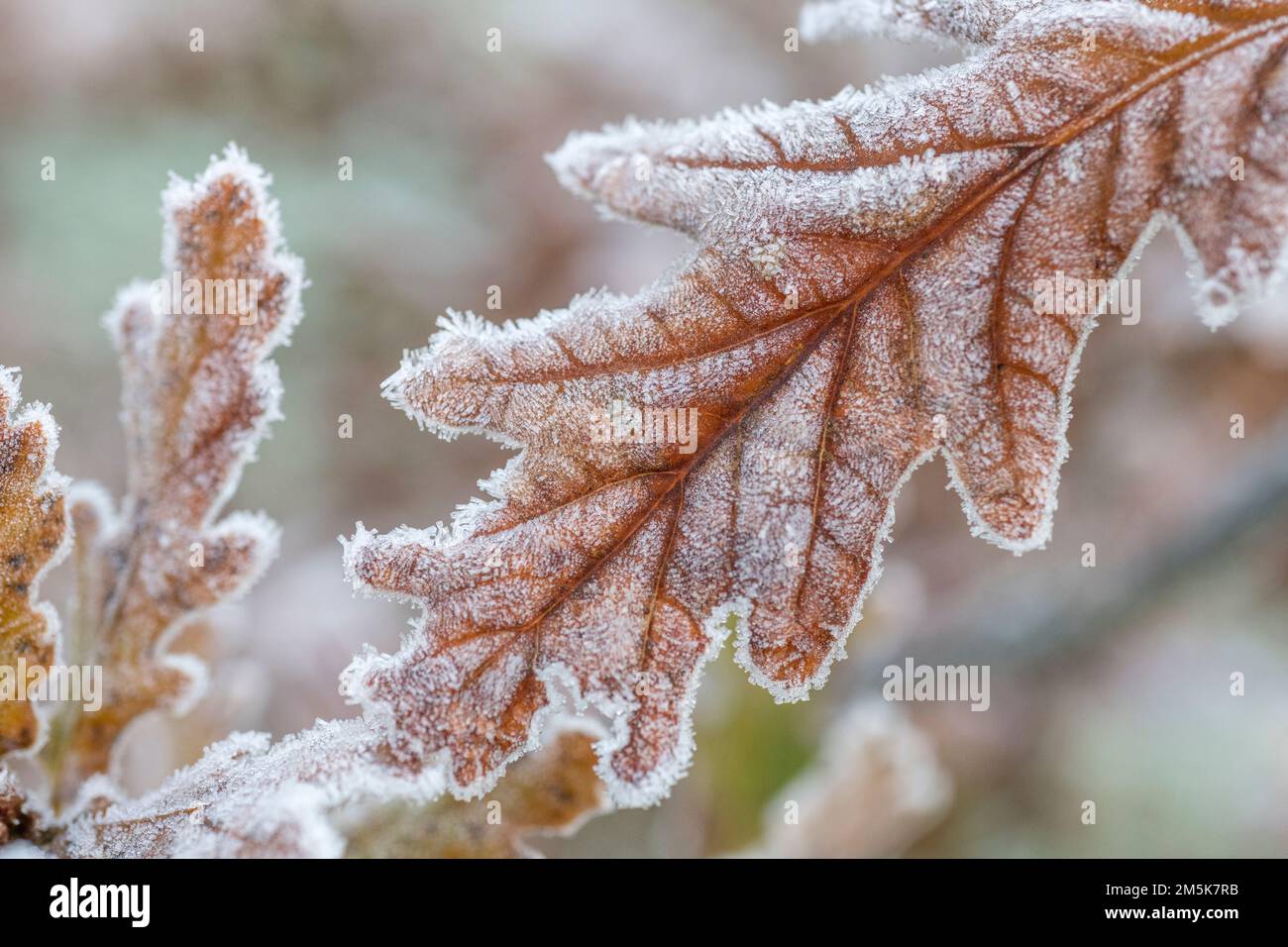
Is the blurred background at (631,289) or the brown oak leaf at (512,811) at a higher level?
the blurred background at (631,289)

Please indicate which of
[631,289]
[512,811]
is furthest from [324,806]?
[631,289]

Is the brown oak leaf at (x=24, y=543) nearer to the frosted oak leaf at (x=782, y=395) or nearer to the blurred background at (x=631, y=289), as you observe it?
the frosted oak leaf at (x=782, y=395)

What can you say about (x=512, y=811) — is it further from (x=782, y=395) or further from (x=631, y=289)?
(x=631, y=289)

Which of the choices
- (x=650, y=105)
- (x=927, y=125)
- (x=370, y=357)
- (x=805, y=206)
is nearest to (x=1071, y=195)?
(x=927, y=125)

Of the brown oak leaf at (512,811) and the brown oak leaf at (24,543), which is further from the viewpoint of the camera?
the brown oak leaf at (512,811)

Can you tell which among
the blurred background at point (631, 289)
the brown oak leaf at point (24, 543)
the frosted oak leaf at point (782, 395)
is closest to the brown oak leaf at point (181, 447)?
the brown oak leaf at point (24, 543)
